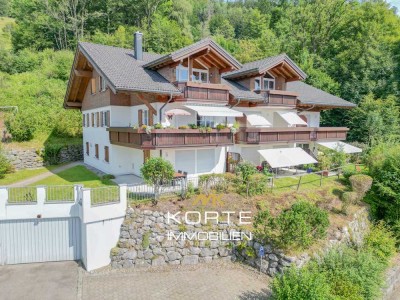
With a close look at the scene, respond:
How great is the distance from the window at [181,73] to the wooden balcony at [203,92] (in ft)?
4.09

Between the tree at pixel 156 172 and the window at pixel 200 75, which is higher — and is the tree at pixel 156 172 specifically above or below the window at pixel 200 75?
below

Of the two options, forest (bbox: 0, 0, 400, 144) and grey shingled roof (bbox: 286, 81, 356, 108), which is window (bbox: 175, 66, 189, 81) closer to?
grey shingled roof (bbox: 286, 81, 356, 108)

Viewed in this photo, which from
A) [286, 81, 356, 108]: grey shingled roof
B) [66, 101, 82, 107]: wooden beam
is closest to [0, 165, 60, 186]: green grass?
[66, 101, 82, 107]: wooden beam

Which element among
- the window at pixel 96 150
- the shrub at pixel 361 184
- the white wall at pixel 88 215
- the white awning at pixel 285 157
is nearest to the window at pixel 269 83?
the white awning at pixel 285 157

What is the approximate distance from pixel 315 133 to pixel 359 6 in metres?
35.6

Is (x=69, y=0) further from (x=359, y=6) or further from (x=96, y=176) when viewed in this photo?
(x=359, y=6)

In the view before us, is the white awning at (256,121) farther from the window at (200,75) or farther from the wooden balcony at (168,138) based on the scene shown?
the window at (200,75)

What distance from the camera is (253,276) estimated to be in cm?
1606

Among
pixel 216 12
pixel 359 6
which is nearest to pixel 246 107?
pixel 359 6

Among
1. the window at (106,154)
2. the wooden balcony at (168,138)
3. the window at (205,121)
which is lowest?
the window at (106,154)

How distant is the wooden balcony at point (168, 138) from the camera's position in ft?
64.2

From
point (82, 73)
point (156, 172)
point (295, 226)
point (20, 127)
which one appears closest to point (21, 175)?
point (20, 127)

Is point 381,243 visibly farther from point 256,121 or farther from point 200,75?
point 200,75

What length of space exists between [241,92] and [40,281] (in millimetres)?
20622
